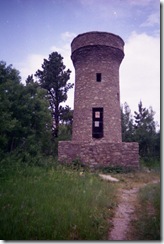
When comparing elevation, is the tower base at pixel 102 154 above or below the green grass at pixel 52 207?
above

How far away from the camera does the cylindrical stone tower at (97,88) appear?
32.3ft

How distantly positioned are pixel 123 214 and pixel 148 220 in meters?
0.68

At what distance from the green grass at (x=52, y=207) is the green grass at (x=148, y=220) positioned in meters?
0.50

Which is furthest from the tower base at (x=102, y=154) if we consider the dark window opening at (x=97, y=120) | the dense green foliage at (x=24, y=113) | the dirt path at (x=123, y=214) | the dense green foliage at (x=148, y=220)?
the dense green foliage at (x=148, y=220)

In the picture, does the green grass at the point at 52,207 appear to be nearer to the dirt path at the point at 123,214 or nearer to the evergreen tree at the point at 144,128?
the dirt path at the point at 123,214

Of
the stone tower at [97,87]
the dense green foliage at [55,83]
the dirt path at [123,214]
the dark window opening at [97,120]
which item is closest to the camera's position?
the dirt path at [123,214]

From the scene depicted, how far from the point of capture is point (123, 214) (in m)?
4.41

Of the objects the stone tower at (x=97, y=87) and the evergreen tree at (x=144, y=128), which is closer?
the evergreen tree at (x=144, y=128)

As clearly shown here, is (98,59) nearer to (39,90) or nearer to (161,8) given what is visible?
(39,90)

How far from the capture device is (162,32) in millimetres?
4434

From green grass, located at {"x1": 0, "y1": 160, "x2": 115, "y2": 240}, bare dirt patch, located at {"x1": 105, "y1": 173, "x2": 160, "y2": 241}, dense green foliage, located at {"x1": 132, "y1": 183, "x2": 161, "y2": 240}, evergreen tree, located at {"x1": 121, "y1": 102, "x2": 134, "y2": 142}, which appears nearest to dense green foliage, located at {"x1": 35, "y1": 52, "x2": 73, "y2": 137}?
evergreen tree, located at {"x1": 121, "y1": 102, "x2": 134, "y2": 142}

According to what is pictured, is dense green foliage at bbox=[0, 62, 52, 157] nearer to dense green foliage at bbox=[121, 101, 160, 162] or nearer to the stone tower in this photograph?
the stone tower

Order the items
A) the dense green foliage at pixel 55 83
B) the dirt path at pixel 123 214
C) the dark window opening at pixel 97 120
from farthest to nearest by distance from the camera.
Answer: the dense green foliage at pixel 55 83 → the dark window opening at pixel 97 120 → the dirt path at pixel 123 214

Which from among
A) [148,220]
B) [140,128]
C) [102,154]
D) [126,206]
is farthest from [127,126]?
[148,220]
